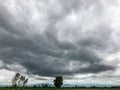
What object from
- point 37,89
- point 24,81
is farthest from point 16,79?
point 37,89

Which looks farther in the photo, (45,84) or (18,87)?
(45,84)

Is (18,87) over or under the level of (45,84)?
under

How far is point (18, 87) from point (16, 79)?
4396 millimetres

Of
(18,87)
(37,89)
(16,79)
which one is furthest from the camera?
(37,89)

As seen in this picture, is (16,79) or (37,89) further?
(37,89)

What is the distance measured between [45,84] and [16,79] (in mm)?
143380

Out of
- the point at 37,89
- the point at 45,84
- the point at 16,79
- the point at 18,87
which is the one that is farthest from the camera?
the point at 45,84

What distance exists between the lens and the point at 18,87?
54469 millimetres

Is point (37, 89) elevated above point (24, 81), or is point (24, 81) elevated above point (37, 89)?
point (37, 89)

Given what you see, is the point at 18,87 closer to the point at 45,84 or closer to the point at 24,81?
the point at 24,81

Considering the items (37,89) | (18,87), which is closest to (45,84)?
(37,89)

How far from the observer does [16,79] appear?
167 ft

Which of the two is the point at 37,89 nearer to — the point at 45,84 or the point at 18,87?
the point at 45,84

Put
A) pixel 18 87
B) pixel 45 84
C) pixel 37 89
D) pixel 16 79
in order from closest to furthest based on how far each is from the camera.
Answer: pixel 16 79 < pixel 18 87 < pixel 37 89 < pixel 45 84
